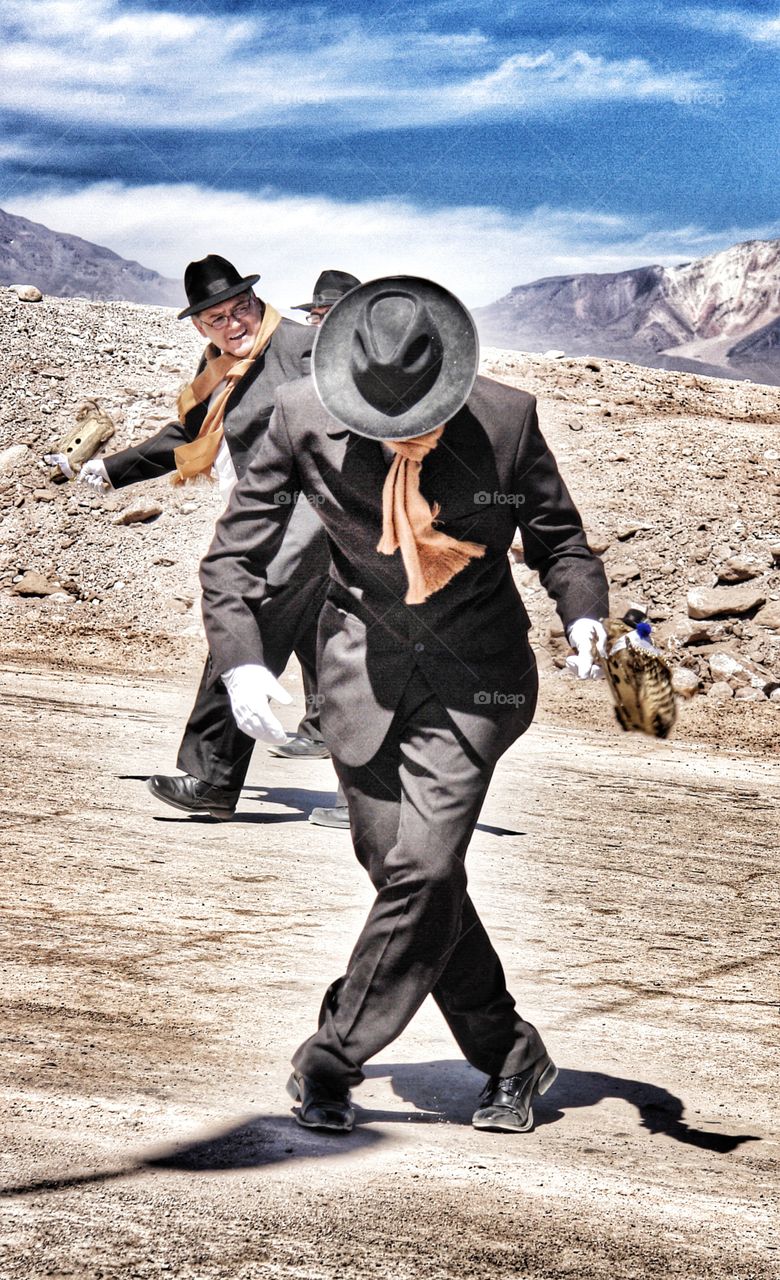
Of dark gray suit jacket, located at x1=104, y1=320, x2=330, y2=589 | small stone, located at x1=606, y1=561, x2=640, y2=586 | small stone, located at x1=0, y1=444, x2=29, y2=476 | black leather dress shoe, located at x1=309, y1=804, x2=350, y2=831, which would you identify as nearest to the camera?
dark gray suit jacket, located at x1=104, y1=320, x2=330, y2=589

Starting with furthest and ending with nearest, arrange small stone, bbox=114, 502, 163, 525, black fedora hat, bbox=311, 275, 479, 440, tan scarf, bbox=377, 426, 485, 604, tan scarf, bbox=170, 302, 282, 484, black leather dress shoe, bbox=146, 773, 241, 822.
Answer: small stone, bbox=114, 502, 163, 525
black leather dress shoe, bbox=146, 773, 241, 822
tan scarf, bbox=170, 302, 282, 484
tan scarf, bbox=377, 426, 485, 604
black fedora hat, bbox=311, 275, 479, 440

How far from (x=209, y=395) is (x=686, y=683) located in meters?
8.38

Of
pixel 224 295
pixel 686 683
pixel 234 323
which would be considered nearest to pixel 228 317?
pixel 234 323

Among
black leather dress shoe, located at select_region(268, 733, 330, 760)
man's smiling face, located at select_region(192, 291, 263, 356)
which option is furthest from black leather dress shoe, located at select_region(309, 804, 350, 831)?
man's smiling face, located at select_region(192, 291, 263, 356)

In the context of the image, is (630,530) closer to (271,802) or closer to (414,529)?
(271,802)

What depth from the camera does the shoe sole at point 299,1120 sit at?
3.38 meters

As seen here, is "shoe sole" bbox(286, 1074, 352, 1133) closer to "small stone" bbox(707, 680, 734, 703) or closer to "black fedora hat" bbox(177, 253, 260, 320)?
"black fedora hat" bbox(177, 253, 260, 320)

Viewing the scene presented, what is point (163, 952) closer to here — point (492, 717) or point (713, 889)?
point (492, 717)

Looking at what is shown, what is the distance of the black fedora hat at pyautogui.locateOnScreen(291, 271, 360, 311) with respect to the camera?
28.5 ft

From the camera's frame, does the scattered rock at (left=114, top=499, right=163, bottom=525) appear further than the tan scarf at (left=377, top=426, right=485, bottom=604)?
Yes

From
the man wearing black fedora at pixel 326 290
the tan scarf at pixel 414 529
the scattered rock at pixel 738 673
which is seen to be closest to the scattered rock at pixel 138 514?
the scattered rock at pixel 738 673

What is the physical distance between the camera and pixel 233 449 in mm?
6223

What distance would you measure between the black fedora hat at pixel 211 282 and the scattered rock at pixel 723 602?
30.8ft

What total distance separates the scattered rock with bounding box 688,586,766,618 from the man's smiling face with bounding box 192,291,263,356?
9.31 metres
